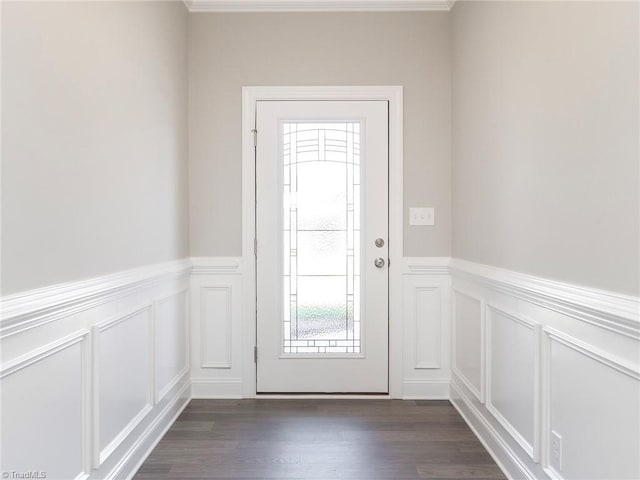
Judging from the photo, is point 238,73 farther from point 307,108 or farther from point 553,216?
point 553,216

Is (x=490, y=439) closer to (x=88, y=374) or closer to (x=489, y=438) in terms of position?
(x=489, y=438)

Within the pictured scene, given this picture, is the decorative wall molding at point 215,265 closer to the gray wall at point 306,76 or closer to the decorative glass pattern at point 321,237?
the gray wall at point 306,76

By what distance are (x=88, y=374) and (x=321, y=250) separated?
5.27ft

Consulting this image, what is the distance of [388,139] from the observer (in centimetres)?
287

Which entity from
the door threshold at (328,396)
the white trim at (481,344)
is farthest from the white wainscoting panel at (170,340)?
the white trim at (481,344)

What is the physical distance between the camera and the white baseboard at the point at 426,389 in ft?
9.46

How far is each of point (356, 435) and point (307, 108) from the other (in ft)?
6.60

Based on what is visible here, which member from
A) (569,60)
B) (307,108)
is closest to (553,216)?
(569,60)

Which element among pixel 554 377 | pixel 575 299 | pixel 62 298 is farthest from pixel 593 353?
pixel 62 298

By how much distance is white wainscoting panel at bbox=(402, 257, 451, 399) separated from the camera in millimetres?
2893

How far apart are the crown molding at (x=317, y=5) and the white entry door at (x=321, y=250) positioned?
601mm

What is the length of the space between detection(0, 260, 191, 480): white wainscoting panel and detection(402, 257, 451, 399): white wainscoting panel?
1502 millimetres
